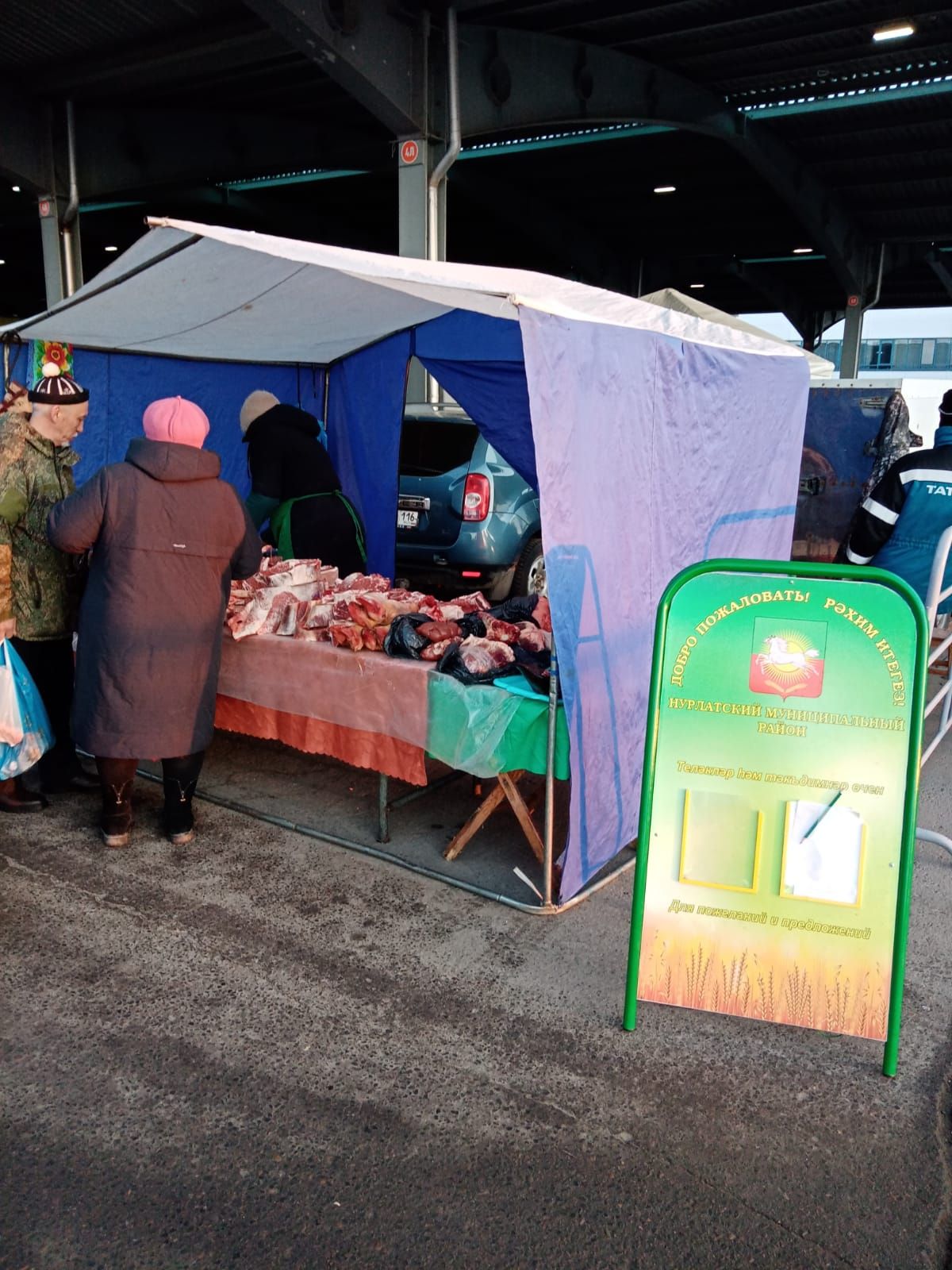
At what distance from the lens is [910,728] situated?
273 centimetres

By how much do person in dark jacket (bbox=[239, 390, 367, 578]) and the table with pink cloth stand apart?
1.85 metres

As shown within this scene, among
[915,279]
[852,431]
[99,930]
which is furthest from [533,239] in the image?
[99,930]

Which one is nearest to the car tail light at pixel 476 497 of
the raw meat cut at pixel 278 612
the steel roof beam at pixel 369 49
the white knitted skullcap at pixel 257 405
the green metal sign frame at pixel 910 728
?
the white knitted skullcap at pixel 257 405

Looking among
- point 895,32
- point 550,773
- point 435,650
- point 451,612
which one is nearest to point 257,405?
point 451,612

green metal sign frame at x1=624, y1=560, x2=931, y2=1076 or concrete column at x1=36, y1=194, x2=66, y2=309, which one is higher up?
concrete column at x1=36, y1=194, x2=66, y2=309

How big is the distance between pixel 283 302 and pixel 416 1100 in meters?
4.66

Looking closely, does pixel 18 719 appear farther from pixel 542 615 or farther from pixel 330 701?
pixel 542 615

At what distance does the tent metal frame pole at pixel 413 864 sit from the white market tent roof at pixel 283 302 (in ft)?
7.22

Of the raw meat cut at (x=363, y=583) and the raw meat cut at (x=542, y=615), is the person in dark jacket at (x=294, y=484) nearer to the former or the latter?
the raw meat cut at (x=363, y=583)

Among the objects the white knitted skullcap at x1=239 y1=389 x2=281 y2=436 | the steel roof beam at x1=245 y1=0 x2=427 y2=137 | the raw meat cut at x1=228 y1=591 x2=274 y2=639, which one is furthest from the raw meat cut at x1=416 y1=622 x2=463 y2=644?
the steel roof beam at x1=245 y1=0 x2=427 y2=137

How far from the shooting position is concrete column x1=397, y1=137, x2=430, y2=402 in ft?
35.4

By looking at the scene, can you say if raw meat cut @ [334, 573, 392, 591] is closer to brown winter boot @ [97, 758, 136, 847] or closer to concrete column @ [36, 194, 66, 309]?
brown winter boot @ [97, 758, 136, 847]

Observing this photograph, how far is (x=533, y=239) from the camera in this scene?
21.4 meters

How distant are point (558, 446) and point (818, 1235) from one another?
2.48 metres
